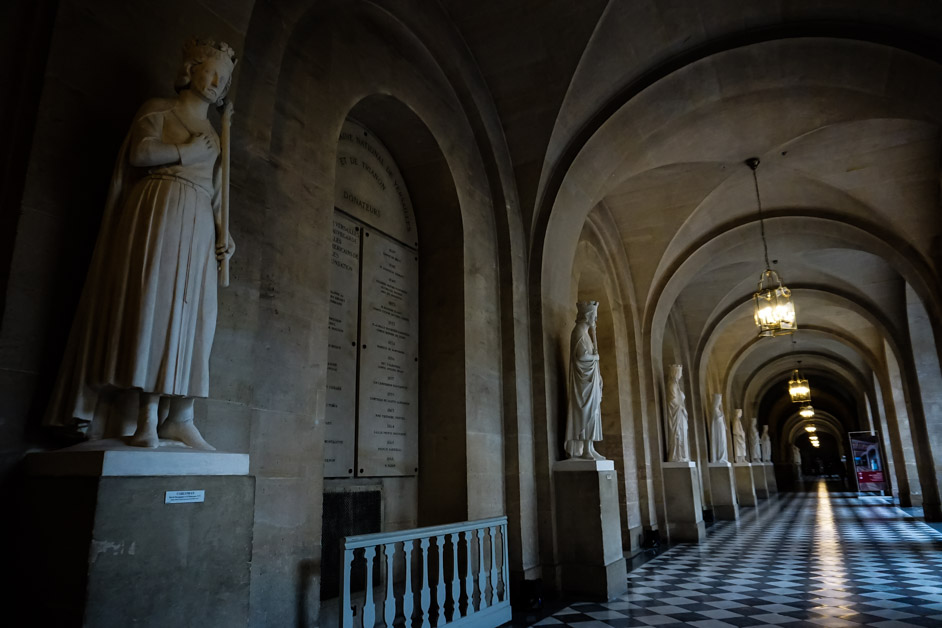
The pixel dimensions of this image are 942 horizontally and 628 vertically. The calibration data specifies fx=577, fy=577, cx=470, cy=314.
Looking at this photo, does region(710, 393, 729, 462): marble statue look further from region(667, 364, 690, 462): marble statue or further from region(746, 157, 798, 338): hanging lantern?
region(746, 157, 798, 338): hanging lantern

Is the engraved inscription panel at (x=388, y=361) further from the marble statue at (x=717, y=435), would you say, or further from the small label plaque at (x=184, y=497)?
the marble statue at (x=717, y=435)

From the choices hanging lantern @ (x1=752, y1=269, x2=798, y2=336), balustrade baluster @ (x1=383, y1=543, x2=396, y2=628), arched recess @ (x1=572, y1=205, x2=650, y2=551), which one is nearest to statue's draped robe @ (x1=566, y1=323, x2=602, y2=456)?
arched recess @ (x1=572, y1=205, x2=650, y2=551)

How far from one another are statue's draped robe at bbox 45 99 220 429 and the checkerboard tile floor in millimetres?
4110

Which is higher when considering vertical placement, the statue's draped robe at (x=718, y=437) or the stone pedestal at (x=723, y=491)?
the statue's draped robe at (x=718, y=437)

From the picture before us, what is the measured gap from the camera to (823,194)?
10.2 meters

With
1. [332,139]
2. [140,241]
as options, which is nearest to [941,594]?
[332,139]

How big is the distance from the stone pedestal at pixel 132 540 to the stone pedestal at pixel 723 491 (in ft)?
49.5

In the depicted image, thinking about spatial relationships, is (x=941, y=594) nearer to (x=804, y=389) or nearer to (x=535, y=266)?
(x=535, y=266)

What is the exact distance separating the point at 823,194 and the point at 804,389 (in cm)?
1180

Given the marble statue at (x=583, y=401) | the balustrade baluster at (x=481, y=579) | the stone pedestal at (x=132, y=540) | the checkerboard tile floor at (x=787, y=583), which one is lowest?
the checkerboard tile floor at (x=787, y=583)

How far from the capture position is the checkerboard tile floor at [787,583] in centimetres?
514

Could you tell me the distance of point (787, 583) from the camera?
260 inches

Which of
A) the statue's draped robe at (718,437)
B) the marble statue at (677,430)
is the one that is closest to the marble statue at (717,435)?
the statue's draped robe at (718,437)

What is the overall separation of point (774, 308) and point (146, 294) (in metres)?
9.50
